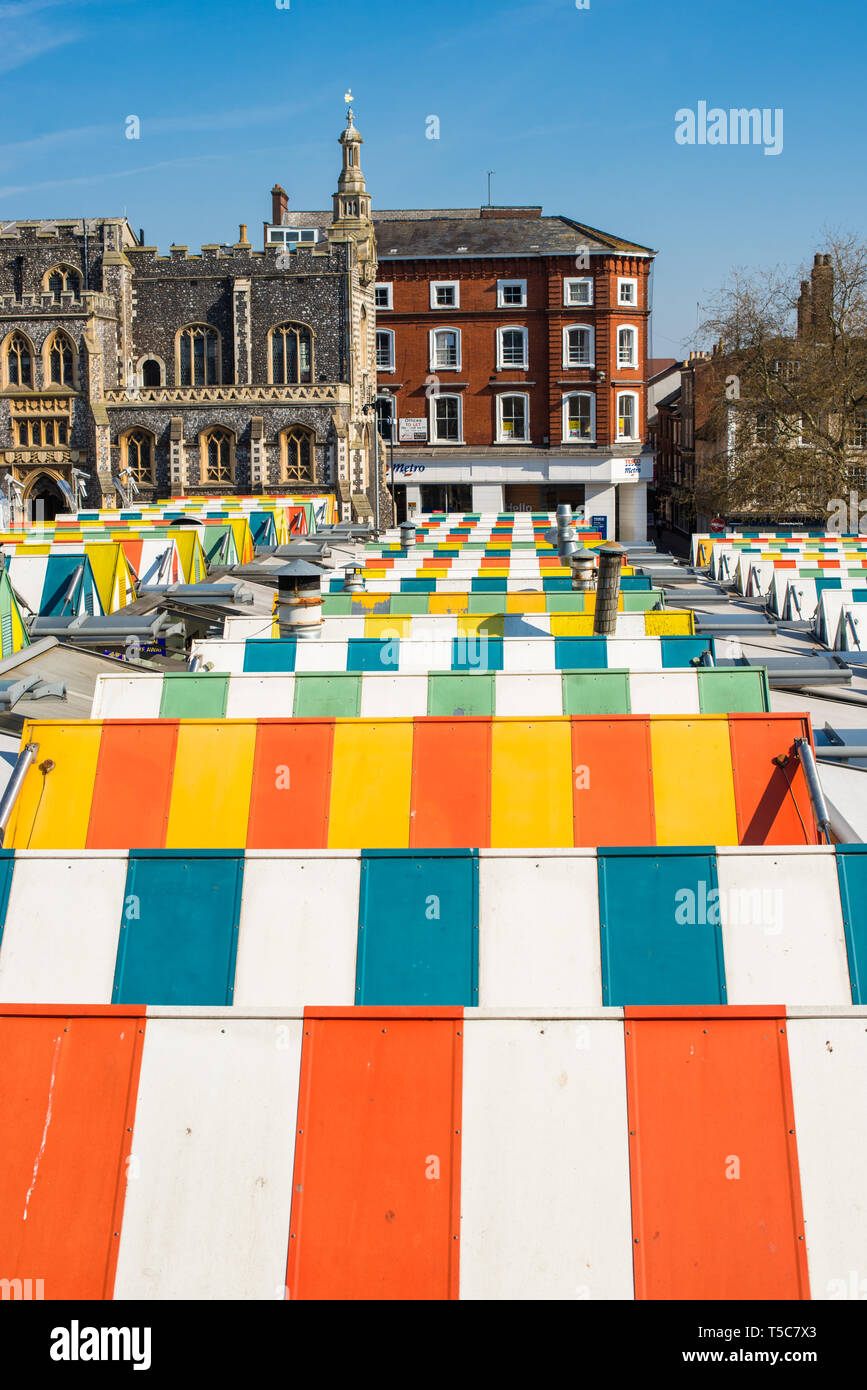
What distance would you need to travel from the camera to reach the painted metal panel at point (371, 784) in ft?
25.6

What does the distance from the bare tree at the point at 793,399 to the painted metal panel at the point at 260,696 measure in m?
39.7

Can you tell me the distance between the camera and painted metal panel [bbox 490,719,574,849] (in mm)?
7738

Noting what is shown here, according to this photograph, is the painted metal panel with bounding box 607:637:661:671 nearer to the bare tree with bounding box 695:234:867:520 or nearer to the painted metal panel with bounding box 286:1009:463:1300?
the painted metal panel with bounding box 286:1009:463:1300

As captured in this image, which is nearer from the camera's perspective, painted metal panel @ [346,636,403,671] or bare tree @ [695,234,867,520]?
painted metal panel @ [346,636,403,671]

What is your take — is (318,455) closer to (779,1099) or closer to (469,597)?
(469,597)

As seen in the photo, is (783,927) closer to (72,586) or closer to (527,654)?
(527,654)

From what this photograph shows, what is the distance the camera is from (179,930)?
5.98m

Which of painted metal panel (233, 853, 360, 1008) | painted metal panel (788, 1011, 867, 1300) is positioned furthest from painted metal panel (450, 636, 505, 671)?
painted metal panel (788, 1011, 867, 1300)

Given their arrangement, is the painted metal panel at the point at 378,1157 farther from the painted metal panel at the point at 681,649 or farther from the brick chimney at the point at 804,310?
the brick chimney at the point at 804,310

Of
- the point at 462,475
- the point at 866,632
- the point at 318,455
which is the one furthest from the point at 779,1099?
the point at 462,475

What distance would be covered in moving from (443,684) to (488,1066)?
18.4ft

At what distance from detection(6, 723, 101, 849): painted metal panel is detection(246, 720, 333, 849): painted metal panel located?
3.52 feet

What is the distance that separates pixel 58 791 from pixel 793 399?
44445 millimetres
